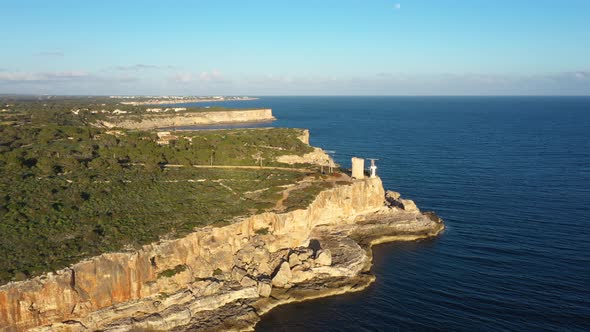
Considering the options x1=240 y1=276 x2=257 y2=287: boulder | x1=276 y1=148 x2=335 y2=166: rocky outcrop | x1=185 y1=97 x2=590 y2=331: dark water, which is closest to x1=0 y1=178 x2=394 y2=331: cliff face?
x1=240 y1=276 x2=257 y2=287: boulder

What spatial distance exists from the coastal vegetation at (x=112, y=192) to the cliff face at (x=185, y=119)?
206 feet

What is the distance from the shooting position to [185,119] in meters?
160

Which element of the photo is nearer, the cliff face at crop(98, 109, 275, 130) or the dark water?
the dark water

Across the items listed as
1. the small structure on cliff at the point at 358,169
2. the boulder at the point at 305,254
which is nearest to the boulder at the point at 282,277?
the boulder at the point at 305,254

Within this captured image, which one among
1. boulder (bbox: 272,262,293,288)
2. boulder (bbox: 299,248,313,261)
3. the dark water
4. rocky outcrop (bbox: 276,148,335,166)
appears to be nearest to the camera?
the dark water

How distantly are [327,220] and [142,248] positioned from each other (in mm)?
22681

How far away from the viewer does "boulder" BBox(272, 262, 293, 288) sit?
36.0 m

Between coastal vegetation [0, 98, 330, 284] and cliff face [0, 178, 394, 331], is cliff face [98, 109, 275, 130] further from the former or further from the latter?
cliff face [0, 178, 394, 331]

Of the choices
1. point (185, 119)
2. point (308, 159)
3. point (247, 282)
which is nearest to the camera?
point (247, 282)

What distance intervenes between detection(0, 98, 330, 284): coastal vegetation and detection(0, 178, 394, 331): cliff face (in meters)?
1.16

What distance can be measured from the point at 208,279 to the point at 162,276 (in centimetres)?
386

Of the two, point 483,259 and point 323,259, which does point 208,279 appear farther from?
point 483,259

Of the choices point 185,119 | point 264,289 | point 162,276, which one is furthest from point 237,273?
point 185,119

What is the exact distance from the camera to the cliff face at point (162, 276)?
26.8m
